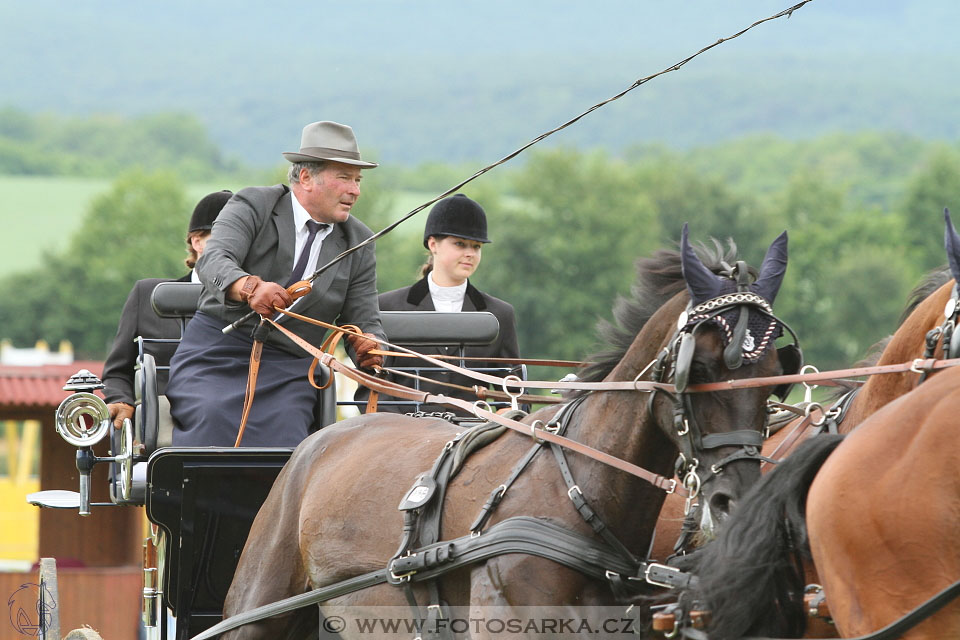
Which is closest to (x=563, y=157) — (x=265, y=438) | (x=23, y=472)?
(x=23, y=472)

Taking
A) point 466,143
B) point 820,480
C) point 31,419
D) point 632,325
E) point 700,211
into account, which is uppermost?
point 466,143

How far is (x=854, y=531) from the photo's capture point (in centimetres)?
281

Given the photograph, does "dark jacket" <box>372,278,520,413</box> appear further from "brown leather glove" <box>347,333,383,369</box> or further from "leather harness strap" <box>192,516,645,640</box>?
"leather harness strap" <box>192,516,645,640</box>

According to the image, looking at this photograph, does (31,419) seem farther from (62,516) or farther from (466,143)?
(466,143)

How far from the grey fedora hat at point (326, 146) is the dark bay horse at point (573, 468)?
48.3 inches

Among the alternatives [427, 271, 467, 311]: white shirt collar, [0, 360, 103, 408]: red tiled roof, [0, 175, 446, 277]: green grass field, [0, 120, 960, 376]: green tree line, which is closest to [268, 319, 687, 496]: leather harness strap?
[427, 271, 467, 311]: white shirt collar

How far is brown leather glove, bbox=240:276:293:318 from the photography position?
4922 millimetres

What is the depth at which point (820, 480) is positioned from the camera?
2.96 meters

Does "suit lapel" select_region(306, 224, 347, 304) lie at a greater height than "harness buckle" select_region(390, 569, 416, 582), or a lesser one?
greater

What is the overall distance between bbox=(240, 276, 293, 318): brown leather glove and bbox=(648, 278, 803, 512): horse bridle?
183cm

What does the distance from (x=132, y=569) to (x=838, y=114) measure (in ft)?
570

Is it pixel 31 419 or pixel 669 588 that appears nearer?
pixel 669 588

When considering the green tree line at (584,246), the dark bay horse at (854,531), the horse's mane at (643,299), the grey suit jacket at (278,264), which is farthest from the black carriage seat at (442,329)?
the green tree line at (584,246)

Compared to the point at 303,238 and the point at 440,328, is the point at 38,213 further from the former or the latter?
the point at 303,238
